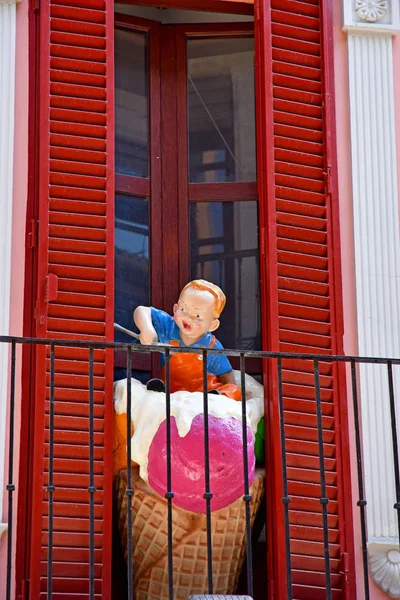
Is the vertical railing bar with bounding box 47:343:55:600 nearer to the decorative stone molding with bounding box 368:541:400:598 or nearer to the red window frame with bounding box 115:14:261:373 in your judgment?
the red window frame with bounding box 115:14:261:373

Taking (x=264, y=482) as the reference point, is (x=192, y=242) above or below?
above

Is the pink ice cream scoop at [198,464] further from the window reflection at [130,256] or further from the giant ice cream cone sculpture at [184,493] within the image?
the window reflection at [130,256]

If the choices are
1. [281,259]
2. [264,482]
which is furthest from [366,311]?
[264,482]

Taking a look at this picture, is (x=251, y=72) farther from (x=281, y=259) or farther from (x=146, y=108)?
(x=281, y=259)

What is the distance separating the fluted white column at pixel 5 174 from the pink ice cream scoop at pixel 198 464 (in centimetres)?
59

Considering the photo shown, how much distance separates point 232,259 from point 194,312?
684mm

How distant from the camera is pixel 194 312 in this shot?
654 centimetres

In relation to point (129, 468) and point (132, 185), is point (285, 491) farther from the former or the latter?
point (132, 185)

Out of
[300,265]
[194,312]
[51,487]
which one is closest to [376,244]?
[300,265]

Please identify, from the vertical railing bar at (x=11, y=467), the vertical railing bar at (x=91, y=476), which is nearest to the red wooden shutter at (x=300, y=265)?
the vertical railing bar at (x=91, y=476)

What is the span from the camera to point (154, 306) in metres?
6.93

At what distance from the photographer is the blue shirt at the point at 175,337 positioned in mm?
6574

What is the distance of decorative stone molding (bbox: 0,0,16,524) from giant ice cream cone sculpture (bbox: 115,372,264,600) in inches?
17.8

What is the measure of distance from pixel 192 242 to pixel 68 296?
0.93 metres
